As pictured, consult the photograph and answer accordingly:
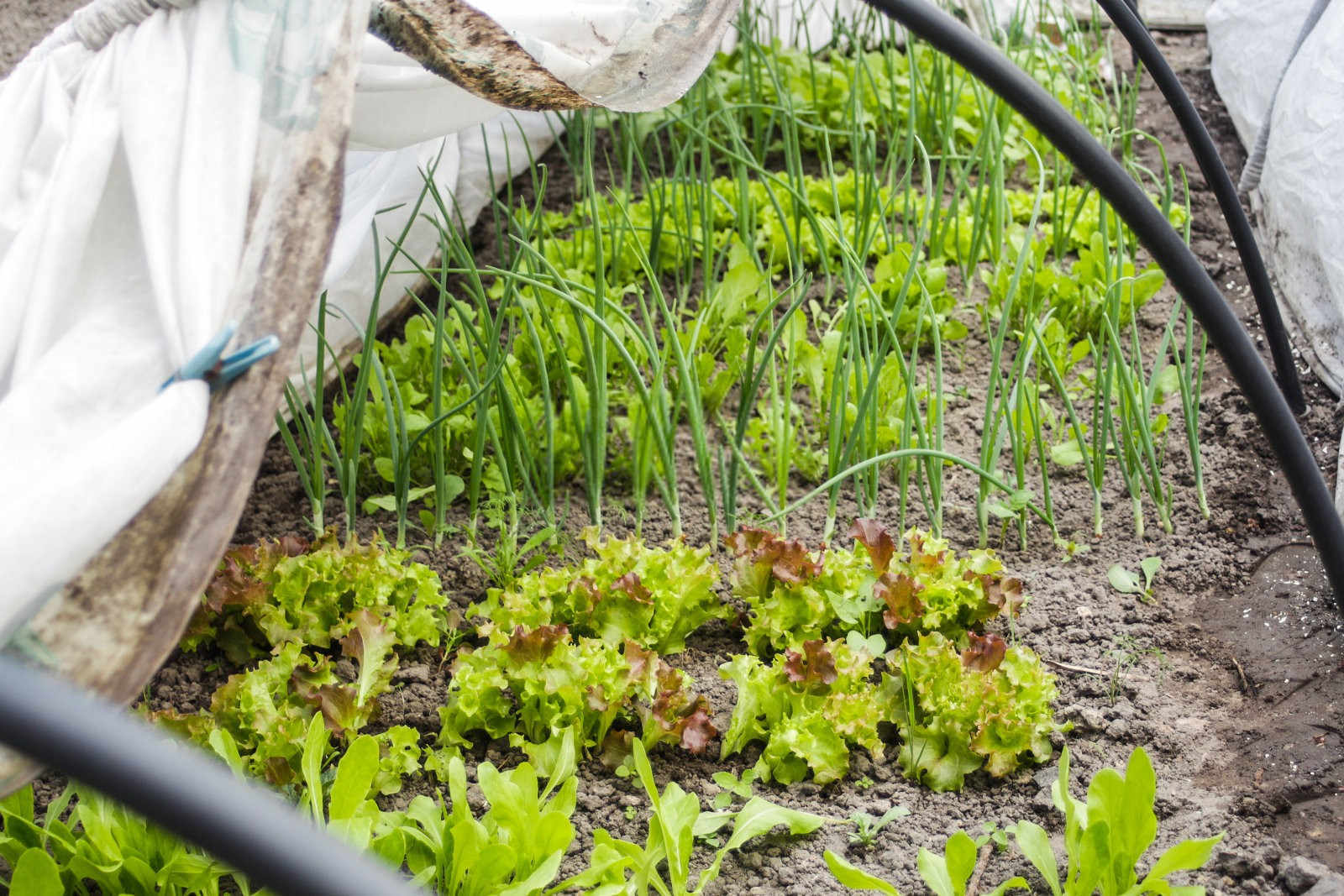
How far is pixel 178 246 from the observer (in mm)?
959

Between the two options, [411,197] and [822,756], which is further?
[411,197]

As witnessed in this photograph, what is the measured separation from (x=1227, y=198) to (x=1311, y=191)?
14.7 inches

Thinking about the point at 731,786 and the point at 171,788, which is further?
the point at 731,786

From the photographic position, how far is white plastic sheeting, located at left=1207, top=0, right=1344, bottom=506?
226 centimetres

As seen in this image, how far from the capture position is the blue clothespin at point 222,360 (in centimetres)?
89

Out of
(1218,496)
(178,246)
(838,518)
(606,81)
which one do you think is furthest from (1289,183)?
(178,246)

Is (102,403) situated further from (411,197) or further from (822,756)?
(411,197)

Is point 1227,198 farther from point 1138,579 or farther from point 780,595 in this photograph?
point 780,595

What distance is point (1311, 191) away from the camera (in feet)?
7.67

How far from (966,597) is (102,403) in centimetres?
130

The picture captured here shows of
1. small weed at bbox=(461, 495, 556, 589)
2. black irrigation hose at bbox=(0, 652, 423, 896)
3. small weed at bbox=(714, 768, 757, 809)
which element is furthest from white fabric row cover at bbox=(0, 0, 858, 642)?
small weed at bbox=(714, 768, 757, 809)

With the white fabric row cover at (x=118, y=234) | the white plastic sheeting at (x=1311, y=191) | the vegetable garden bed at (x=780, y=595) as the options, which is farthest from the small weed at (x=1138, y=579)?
the white fabric row cover at (x=118, y=234)

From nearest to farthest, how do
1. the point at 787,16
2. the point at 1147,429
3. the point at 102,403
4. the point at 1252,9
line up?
the point at 102,403 < the point at 1147,429 < the point at 1252,9 < the point at 787,16

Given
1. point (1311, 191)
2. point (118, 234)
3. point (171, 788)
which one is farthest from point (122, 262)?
point (1311, 191)
